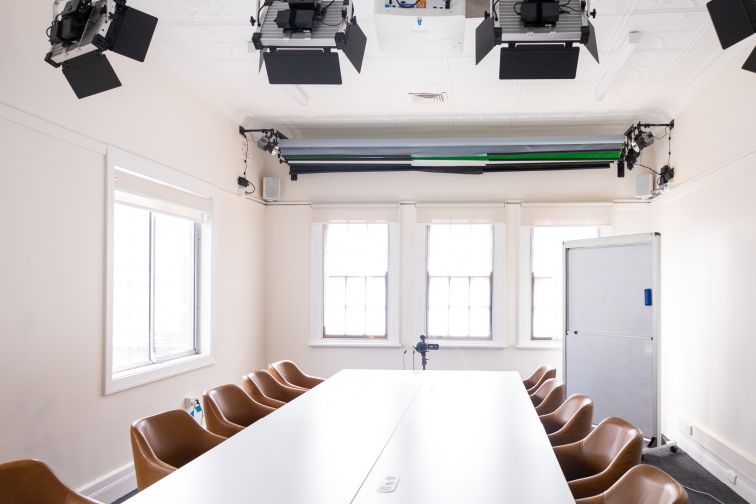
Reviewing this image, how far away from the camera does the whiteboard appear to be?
5762mm

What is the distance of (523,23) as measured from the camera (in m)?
3.17

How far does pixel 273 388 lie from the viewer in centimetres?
512

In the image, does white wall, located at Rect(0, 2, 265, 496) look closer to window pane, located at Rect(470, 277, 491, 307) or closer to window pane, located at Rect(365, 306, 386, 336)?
window pane, located at Rect(365, 306, 386, 336)

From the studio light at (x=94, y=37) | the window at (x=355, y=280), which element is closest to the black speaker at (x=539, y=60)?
the studio light at (x=94, y=37)

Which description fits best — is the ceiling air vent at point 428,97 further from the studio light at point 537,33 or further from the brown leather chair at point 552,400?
the brown leather chair at point 552,400

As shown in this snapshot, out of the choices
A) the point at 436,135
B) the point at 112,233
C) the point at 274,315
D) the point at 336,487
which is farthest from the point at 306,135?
the point at 336,487

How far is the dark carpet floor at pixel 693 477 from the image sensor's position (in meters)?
4.63

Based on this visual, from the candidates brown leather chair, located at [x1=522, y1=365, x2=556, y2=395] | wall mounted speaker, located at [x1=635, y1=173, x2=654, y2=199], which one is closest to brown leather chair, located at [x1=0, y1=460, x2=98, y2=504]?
brown leather chair, located at [x1=522, y1=365, x2=556, y2=395]

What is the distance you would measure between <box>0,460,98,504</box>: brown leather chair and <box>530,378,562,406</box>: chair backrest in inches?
130

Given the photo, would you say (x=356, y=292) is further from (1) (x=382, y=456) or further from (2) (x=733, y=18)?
(2) (x=733, y=18)

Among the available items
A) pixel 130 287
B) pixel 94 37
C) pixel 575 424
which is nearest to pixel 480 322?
pixel 575 424

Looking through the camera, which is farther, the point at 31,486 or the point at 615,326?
the point at 615,326

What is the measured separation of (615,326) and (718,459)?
147 cm

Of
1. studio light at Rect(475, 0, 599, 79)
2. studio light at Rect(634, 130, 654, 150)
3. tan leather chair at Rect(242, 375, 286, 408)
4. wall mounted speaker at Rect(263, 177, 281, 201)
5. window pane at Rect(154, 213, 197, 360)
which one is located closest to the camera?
studio light at Rect(475, 0, 599, 79)
